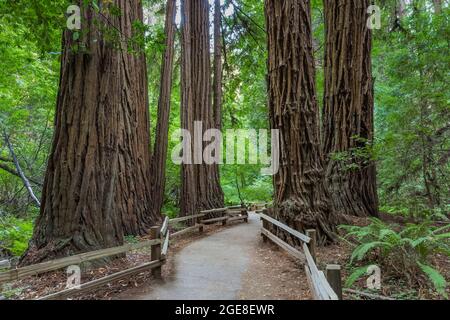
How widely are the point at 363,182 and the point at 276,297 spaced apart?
5.44 m

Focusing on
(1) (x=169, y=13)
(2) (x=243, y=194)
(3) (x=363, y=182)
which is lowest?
(2) (x=243, y=194)

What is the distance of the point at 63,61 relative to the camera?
19.2ft

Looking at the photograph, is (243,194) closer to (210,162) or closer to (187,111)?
(210,162)

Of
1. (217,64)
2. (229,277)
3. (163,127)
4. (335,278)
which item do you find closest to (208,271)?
(229,277)

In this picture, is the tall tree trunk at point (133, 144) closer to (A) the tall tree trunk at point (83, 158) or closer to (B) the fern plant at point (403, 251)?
(A) the tall tree trunk at point (83, 158)

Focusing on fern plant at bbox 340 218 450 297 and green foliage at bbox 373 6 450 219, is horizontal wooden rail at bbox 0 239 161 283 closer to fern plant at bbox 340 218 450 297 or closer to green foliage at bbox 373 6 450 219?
fern plant at bbox 340 218 450 297

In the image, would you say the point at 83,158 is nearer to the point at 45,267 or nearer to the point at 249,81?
the point at 45,267

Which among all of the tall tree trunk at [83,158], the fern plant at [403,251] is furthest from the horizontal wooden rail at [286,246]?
the tall tree trunk at [83,158]

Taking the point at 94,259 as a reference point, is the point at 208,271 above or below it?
below

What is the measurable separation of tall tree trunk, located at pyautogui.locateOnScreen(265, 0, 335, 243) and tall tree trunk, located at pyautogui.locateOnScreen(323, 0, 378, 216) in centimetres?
198

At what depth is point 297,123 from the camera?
749 cm

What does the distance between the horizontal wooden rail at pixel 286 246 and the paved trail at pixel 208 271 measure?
545mm

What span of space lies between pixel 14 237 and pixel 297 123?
21.5 ft
